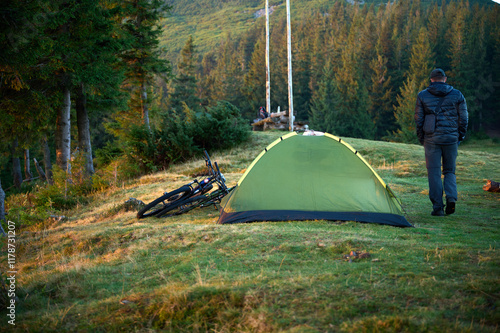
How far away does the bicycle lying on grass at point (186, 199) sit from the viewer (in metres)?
8.37

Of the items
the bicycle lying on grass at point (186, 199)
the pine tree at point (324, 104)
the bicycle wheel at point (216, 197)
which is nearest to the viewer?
the bicycle lying on grass at point (186, 199)

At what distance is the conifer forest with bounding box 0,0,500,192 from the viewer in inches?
503

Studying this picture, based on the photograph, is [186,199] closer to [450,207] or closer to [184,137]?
[450,207]

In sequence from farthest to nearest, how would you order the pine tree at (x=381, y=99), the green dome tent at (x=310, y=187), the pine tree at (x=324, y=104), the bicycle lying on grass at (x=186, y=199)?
1. the pine tree at (x=381, y=99)
2. the pine tree at (x=324, y=104)
3. the bicycle lying on grass at (x=186, y=199)
4. the green dome tent at (x=310, y=187)

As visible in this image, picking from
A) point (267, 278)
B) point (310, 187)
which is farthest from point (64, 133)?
point (267, 278)

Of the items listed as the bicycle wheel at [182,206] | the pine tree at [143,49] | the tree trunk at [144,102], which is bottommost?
the bicycle wheel at [182,206]

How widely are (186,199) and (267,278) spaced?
4907 mm

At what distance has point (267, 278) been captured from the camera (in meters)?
3.87

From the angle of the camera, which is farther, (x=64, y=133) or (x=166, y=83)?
(x=166, y=83)

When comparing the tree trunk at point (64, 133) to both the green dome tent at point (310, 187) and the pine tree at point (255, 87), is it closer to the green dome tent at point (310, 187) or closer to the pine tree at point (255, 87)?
the green dome tent at point (310, 187)

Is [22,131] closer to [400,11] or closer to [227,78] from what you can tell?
[227,78]

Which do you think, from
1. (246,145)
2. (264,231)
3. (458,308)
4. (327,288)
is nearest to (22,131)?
(246,145)

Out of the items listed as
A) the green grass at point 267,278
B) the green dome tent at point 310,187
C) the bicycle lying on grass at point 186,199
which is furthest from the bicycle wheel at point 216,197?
the green grass at point 267,278

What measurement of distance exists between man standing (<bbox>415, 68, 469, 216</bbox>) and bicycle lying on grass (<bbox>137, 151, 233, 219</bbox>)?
4.16 m
